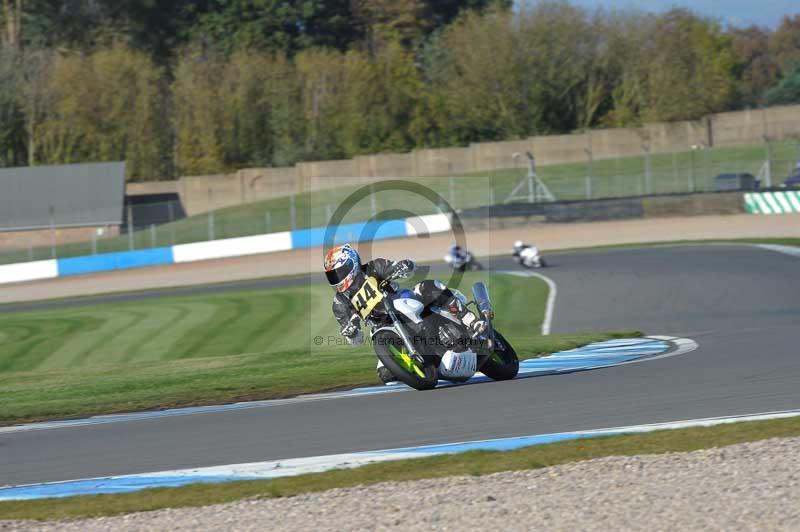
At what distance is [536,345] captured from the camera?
15812 millimetres

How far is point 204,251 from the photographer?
46.7 m

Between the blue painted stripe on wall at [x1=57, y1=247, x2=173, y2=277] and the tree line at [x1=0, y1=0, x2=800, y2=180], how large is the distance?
2523 cm

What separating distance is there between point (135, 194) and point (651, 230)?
35857mm

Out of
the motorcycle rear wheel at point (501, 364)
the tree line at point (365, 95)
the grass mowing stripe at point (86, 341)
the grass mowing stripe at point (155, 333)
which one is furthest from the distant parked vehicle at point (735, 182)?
the motorcycle rear wheel at point (501, 364)

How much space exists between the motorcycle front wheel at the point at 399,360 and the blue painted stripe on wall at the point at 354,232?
31.9 metres

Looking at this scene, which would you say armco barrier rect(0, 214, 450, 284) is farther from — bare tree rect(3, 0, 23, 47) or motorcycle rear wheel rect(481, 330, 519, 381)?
bare tree rect(3, 0, 23, 47)

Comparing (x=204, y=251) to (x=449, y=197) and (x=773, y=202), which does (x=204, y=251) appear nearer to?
(x=449, y=197)

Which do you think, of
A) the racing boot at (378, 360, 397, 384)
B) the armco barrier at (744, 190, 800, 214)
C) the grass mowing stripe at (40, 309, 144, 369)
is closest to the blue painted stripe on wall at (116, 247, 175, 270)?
the grass mowing stripe at (40, 309, 144, 369)

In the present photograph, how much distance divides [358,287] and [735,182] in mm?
35256

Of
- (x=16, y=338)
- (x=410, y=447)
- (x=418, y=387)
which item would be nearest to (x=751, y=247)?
(x=16, y=338)

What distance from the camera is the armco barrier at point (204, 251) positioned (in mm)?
45781

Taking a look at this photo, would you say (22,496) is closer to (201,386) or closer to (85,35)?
(201,386)

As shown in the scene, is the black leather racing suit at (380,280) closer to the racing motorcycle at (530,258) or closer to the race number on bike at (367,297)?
the race number on bike at (367,297)

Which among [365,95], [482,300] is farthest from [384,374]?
[365,95]
